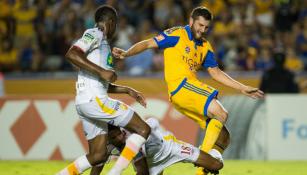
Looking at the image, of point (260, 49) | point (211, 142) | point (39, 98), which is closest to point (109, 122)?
point (211, 142)

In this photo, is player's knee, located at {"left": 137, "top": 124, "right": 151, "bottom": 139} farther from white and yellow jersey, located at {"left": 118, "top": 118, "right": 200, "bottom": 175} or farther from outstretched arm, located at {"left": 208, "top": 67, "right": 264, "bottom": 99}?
outstretched arm, located at {"left": 208, "top": 67, "right": 264, "bottom": 99}

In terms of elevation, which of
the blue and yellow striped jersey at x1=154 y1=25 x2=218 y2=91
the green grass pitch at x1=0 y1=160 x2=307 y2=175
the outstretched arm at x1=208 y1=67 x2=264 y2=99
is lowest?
the green grass pitch at x1=0 y1=160 x2=307 y2=175

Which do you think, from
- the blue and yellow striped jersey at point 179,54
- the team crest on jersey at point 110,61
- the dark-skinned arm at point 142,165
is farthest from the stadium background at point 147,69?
the team crest on jersey at point 110,61

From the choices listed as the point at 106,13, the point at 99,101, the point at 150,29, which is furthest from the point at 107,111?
the point at 150,29

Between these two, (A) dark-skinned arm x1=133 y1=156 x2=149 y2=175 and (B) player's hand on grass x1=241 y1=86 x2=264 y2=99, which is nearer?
(A) dark-skinned arm x1=133 y1=156 x2=149 y2=175

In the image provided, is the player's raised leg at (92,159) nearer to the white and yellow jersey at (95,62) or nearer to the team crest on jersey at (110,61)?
the white and yellow jersey at (95,62)

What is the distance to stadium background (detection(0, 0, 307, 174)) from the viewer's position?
42.7 feet

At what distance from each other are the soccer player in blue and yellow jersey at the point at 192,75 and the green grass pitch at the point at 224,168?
5.62 feet

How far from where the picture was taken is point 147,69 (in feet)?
51.3

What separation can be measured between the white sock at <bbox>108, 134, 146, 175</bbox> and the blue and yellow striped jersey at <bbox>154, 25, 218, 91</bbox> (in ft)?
4.50

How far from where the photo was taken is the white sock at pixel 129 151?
7.61 metres

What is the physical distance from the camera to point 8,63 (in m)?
16.0

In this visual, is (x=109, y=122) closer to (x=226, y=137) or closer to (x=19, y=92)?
(x=226, y=137)

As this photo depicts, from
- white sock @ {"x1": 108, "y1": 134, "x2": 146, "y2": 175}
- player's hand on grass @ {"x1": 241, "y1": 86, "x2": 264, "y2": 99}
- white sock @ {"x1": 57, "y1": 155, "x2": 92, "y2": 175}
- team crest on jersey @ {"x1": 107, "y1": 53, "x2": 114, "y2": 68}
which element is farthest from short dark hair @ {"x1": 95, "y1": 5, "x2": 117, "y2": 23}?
player's hand on grass @ {"x1": 241, "y1": 86, "x2": 264, "y2": 99}
